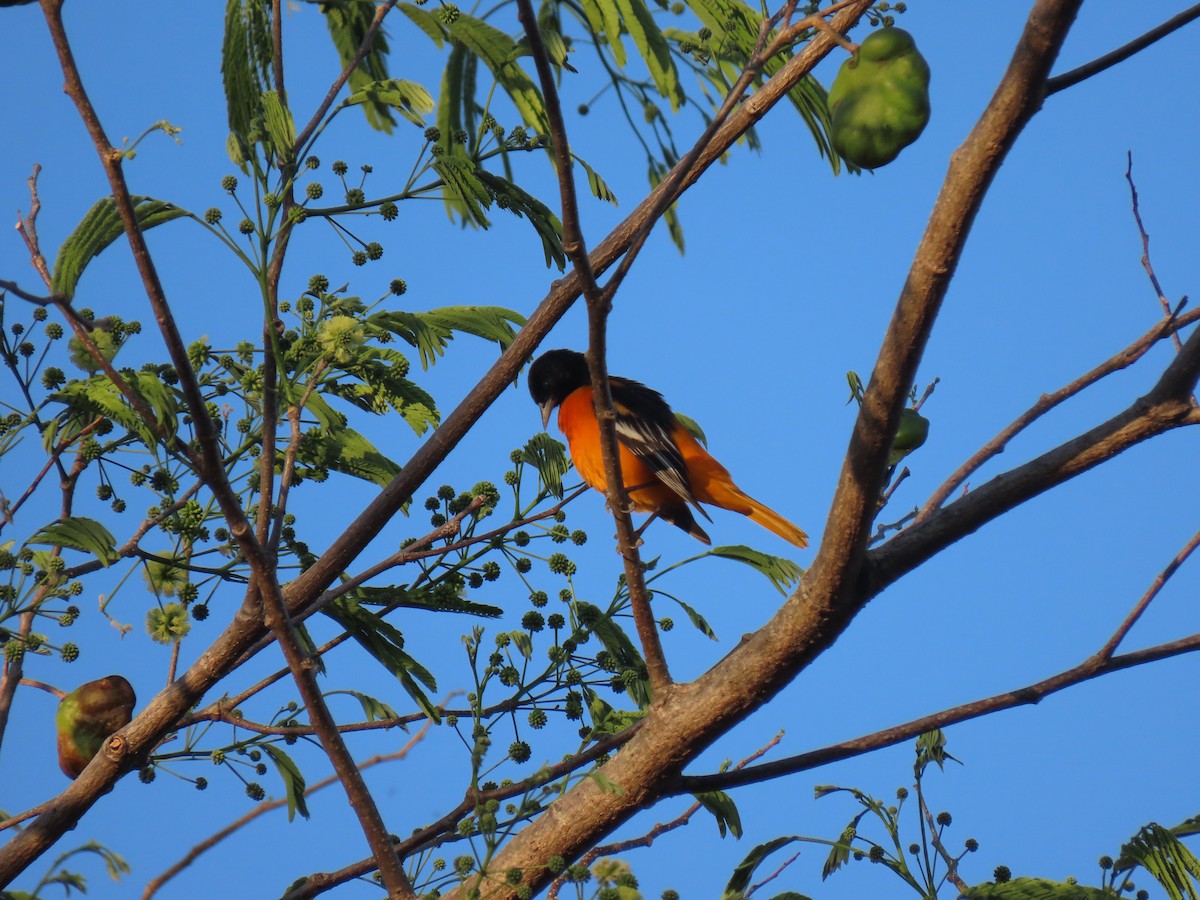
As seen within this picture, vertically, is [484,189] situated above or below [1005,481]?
above

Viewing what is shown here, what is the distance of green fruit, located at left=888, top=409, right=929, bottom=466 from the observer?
272 centimetres

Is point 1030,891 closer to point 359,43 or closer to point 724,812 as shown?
point 724,812

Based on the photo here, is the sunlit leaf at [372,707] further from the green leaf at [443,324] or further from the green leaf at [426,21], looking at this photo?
the green leaf at [426,21]

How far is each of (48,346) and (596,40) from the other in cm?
201

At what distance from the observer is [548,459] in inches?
125

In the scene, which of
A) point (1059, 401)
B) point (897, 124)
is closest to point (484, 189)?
point (897, 124)

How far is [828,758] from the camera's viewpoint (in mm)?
2557

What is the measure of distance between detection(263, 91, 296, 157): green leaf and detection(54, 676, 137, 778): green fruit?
143 centimetres

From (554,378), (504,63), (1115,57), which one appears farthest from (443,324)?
(554,378)

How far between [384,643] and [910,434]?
1469mm

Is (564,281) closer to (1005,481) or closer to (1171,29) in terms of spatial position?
(1005,481)

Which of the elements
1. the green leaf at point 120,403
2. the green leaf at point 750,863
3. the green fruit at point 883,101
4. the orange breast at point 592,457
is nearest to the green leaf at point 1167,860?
the green leaf at point 750,863

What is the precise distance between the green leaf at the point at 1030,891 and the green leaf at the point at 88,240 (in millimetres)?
2354

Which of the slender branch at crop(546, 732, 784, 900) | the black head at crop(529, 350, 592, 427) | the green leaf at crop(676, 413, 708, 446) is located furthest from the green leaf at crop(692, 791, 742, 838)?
the black head at crop(529, 350, 592, 427)
